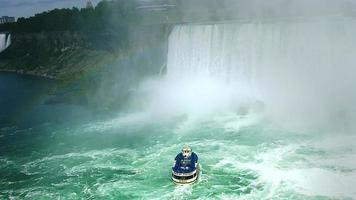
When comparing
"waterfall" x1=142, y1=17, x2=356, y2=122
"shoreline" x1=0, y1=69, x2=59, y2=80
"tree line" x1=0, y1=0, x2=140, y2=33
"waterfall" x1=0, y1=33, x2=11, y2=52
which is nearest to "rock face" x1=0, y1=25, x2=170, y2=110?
"shoreline" x1=0, y1=69, x2=59, y2=80

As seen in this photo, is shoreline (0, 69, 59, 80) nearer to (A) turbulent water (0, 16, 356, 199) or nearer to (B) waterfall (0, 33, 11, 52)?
(B) waterfall (0, 33, 11, 52)

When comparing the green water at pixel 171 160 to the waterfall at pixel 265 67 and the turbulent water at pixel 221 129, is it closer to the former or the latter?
the turbulent water at pixel 221 129

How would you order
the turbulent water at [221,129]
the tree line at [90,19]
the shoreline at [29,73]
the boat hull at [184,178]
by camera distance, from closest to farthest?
the boat hull at [184,178]
the turbulent water at [221,129]
the tree line at [90,19]
the shoreline at [29,73]

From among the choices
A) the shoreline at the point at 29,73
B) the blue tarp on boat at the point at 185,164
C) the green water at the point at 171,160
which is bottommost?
the green water at the point at 171,160

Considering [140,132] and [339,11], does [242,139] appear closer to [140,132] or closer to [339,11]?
[140,132]

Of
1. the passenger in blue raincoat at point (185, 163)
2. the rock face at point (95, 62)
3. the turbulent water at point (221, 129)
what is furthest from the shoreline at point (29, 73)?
the passenger in blue raincoat at point (185, 163)
